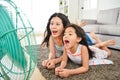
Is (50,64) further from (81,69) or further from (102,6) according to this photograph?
(102,6)

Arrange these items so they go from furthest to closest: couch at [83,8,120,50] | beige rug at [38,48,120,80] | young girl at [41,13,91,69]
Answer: couch at [83,8,120,50] → young girl at [41,13,91,69] → beige rug at [38,48,120,80]

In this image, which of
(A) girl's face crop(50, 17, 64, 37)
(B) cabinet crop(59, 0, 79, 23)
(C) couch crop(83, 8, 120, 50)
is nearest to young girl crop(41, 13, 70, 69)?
(A) girl's face crop(50, 17, 64, 37)

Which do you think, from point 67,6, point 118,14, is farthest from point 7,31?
point 67,6

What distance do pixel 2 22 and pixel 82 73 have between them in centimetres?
78

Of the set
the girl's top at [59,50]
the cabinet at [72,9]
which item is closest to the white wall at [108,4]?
the cabinet at [72,9]

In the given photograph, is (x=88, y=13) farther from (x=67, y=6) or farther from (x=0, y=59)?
(x=0, y=59)

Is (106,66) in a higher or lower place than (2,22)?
lower

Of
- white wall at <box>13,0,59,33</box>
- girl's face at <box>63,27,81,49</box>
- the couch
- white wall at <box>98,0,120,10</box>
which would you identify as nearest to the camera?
girl's face at <box>63,27,81,49</box>

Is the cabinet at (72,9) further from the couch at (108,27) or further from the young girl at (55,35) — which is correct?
the young girl at (55,35)

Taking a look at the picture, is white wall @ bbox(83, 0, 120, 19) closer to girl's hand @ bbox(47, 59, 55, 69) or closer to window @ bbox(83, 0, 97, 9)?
window @ bbox(83, 0, 97, 9)

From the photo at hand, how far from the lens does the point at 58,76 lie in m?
1.24

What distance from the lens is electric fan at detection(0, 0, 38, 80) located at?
26.6 inches

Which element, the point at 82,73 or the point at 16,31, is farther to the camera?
the point at 82,73

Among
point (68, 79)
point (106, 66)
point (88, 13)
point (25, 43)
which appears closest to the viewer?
point (25, 43)
